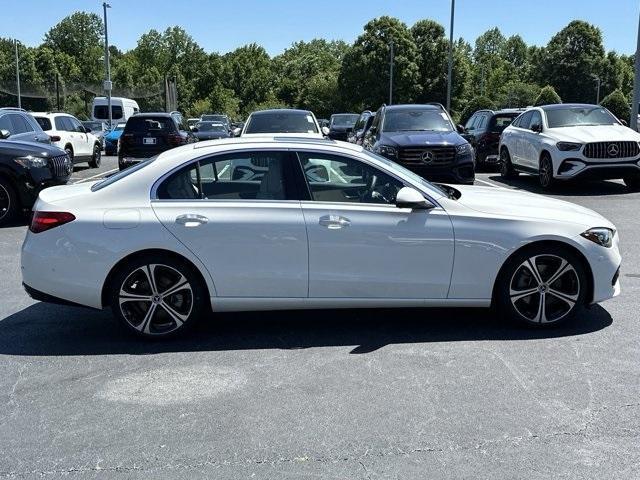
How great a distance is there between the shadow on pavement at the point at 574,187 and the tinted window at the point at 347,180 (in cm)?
969

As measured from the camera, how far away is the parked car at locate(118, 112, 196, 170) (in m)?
18.4

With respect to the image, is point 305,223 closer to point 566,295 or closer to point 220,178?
point 220,178

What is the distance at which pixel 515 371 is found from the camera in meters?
4.65

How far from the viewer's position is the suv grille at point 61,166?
11.3 meters

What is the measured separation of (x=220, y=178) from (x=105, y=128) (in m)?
30.1

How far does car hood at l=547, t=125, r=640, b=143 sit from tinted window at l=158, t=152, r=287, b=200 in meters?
9.97

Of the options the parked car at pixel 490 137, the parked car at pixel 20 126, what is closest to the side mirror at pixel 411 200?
the parked car at pixel 20 126

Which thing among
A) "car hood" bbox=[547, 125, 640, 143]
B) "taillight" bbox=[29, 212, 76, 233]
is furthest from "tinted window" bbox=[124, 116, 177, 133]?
"taillight" bbox=[29, 212, 76, 233]

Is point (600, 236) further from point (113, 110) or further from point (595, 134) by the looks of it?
point (113, 110)

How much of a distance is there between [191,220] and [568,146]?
34.7 feet

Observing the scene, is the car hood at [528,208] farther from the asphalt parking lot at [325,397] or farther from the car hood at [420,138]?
the car hood at [420,138]

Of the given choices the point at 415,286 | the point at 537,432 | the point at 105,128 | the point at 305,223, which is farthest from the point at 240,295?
the point at 105,128

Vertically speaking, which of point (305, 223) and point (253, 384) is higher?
point (305, 223)

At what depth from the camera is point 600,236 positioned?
5.46 m
